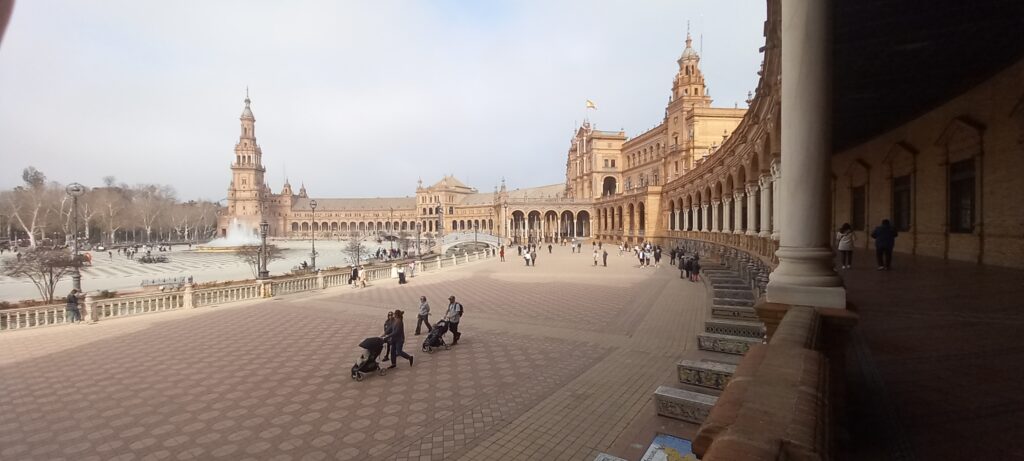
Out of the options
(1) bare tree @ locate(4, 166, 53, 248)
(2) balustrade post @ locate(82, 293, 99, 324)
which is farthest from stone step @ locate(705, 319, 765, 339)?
(1) bare tree @ locate(4, 166, 53, 248)

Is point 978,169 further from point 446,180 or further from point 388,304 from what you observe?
point 446,180

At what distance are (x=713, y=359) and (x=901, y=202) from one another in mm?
11488

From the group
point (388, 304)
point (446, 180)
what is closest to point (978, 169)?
point (388, 304)

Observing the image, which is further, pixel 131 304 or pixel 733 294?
pixel 131 304

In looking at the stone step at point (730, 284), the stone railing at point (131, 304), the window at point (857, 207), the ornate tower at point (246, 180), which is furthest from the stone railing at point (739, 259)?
the ornate tower at point (246, 180)

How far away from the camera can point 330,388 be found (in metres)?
7.79

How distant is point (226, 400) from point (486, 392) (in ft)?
14.2

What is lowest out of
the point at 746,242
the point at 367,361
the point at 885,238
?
the point at 367,361

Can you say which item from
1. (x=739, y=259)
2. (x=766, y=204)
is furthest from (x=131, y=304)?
(x=739, y=259)

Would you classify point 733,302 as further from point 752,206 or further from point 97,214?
point 97,214

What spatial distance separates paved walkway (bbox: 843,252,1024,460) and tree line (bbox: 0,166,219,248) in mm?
64834

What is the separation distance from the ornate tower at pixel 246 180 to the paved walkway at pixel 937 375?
122 metres

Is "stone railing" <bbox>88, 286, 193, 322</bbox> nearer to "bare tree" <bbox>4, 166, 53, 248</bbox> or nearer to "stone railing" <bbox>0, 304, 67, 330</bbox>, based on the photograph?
"stone railing" <bbox>0, 304, 67, 330</bbox>

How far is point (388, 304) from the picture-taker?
17062 mm
